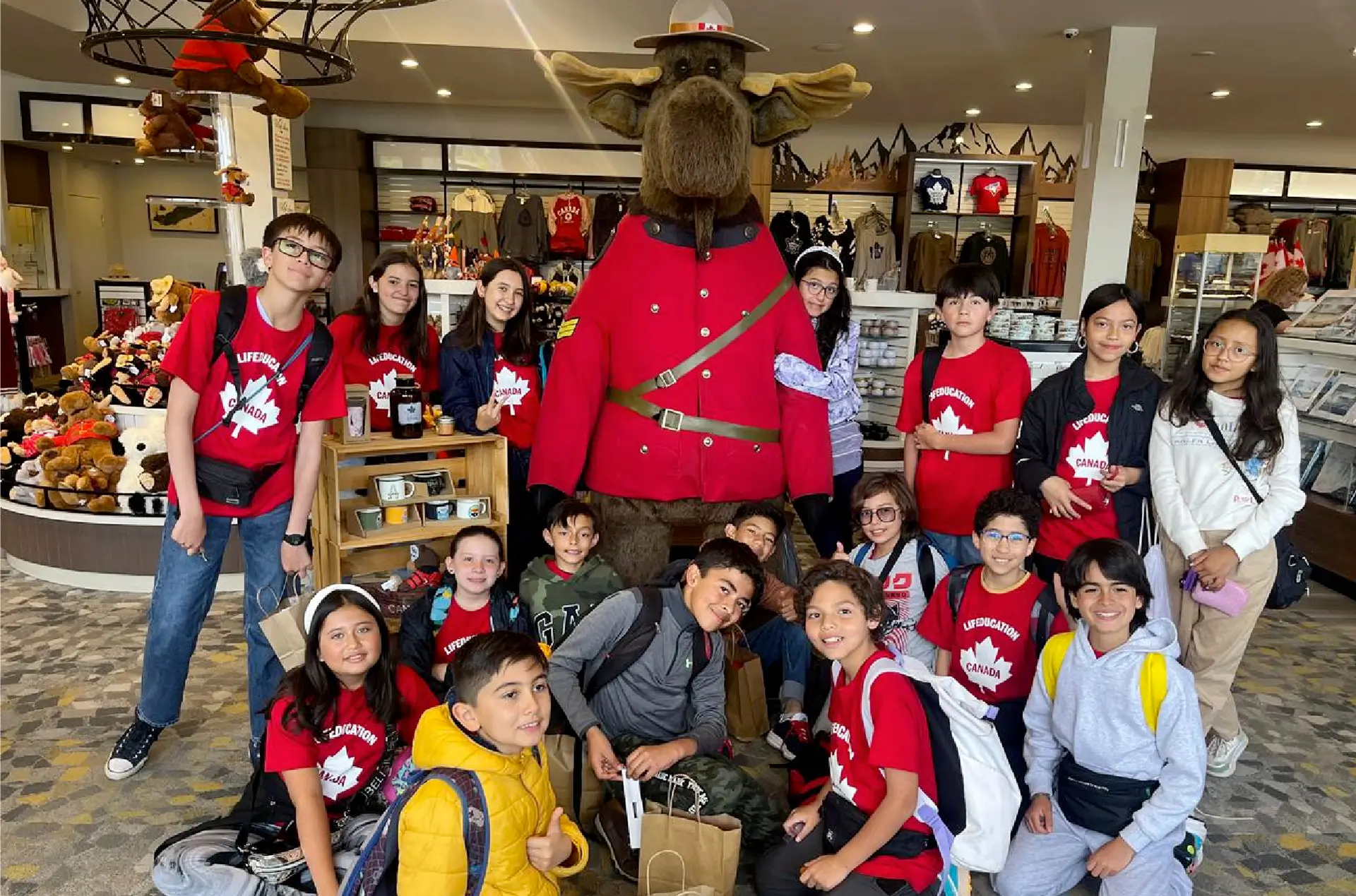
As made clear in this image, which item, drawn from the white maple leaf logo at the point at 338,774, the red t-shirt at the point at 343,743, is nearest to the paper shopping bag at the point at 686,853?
the red t-shirt at the point at 343,743

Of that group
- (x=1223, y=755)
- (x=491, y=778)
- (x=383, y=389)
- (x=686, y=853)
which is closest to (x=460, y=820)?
(x=491, y=778)

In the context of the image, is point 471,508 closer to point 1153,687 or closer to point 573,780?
point 573,780

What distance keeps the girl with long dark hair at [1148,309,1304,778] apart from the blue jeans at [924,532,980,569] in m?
0.50

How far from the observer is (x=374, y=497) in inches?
119

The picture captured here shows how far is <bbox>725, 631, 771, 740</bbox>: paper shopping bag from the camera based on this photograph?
2.69 m

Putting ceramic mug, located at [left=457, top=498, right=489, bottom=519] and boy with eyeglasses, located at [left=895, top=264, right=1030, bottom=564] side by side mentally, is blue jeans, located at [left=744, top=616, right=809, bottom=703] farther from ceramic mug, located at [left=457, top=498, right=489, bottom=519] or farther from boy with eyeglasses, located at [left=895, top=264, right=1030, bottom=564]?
ceramic mug, located at [left=457, top=498, right=489, bottom=519]

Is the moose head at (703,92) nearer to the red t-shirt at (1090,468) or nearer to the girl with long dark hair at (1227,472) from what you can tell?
the red t-shirt at (1090,468)

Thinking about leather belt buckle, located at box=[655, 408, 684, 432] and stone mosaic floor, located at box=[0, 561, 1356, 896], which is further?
leather belt buckle, located at box=[655, 408, 684, 432]

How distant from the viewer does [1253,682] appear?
10.7ft

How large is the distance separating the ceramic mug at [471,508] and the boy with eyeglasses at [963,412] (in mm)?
1340

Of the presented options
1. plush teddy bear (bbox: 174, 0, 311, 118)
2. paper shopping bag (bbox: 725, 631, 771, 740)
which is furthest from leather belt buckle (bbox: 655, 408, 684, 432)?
plush teddy bear (bbox: 174, 0, 311, 118)

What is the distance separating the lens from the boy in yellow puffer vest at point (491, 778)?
4.97 feet

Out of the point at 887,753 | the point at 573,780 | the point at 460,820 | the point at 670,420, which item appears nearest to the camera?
the point at 460,820

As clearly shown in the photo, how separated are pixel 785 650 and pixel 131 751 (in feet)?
6.05
